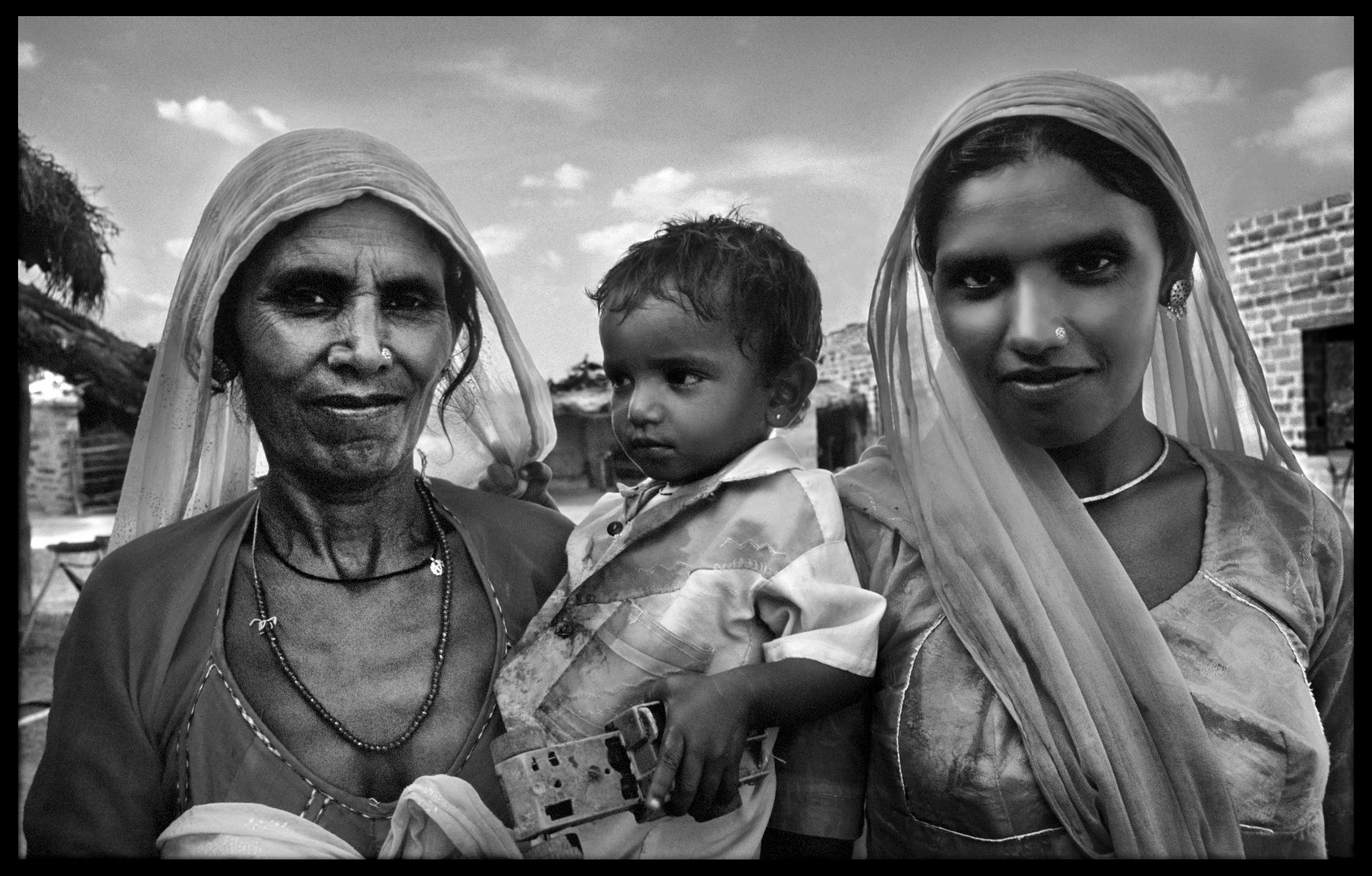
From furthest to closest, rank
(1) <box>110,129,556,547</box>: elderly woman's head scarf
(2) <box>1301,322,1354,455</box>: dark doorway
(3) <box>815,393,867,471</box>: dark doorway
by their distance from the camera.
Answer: (2) <box>1301,322,1354,455</box>: dark doorway → (3) <box>815,393,867,471</box>: dark doorway → (1) <box>110,129,556,547</box>: elderly woman's head scarf

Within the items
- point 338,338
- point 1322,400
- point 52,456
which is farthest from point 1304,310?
point 52,456

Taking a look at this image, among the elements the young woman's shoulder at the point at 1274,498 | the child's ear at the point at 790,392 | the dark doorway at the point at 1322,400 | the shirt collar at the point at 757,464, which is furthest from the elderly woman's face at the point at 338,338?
the dark doorway at the point at 1322,400

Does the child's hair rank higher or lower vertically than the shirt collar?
higher

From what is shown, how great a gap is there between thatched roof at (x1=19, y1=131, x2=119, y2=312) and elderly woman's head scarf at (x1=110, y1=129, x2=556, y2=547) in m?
0.28

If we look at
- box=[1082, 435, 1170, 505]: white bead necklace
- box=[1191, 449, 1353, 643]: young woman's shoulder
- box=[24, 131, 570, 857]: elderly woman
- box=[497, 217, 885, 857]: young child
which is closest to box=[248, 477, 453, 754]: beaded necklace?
box=[24, 131, 570, 857]: elderly woman

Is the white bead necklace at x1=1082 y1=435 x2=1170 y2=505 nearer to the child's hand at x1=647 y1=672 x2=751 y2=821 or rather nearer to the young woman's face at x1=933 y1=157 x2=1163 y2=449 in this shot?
the young woman's face at x1=933 y1=157 x2=1163 y2=449

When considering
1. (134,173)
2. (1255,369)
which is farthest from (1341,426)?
(134,173)

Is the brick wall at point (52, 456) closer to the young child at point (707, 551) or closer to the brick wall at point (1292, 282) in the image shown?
the young child at point (707, 551)

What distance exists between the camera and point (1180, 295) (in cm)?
200

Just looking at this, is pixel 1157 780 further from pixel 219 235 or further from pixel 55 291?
pixel 55 291

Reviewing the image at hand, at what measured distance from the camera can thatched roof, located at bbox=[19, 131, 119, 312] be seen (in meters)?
2.05

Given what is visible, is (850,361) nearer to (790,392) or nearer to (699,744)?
(790,392)

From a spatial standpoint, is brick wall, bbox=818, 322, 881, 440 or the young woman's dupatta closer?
the young woman's dupatta

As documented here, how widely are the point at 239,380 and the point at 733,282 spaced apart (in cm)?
102
